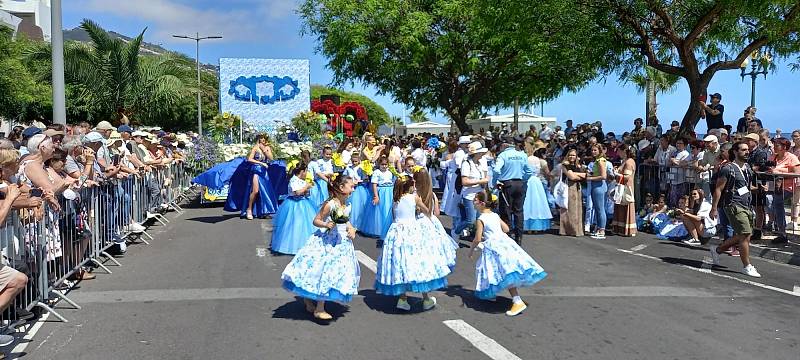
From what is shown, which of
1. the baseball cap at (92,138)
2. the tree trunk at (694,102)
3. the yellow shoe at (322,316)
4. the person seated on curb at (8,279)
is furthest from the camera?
the tree trunk at (694,102)

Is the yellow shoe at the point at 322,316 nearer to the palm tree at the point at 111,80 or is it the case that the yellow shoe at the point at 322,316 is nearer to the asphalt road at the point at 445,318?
the asphalt road at the point at 445,318

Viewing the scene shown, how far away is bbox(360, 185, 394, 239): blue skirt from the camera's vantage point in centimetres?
1195

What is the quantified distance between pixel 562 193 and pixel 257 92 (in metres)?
12.8

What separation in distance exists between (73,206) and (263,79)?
49.8 ft

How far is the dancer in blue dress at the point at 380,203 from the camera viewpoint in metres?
12.0

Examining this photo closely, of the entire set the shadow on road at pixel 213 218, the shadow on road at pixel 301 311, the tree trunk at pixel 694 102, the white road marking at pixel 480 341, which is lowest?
the white road marking at pixel 480 341

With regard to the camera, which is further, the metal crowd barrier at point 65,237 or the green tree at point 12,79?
the green tree at point 12,79

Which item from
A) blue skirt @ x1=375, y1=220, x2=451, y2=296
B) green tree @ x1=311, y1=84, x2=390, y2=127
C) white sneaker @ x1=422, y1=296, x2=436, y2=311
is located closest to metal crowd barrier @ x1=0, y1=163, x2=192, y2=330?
blue skirt @ x1=375, y1=220, x2=451, y2=296

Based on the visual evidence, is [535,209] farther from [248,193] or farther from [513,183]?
[248,193]

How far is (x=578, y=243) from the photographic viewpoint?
11836mm

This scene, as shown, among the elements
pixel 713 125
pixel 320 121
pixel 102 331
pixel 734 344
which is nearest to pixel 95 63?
pixel 320 121

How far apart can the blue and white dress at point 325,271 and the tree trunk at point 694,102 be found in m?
11.3

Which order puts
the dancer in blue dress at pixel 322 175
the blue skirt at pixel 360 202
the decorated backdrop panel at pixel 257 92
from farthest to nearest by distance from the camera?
the decorated backdrop panel at pixel 257 92, the dancer in blue dress at pixel 322 175, the blue skirt at pixel 360 202

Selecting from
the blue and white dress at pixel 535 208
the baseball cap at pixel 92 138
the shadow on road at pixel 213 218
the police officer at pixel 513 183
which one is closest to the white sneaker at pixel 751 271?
the police officer at pixel 513 183
